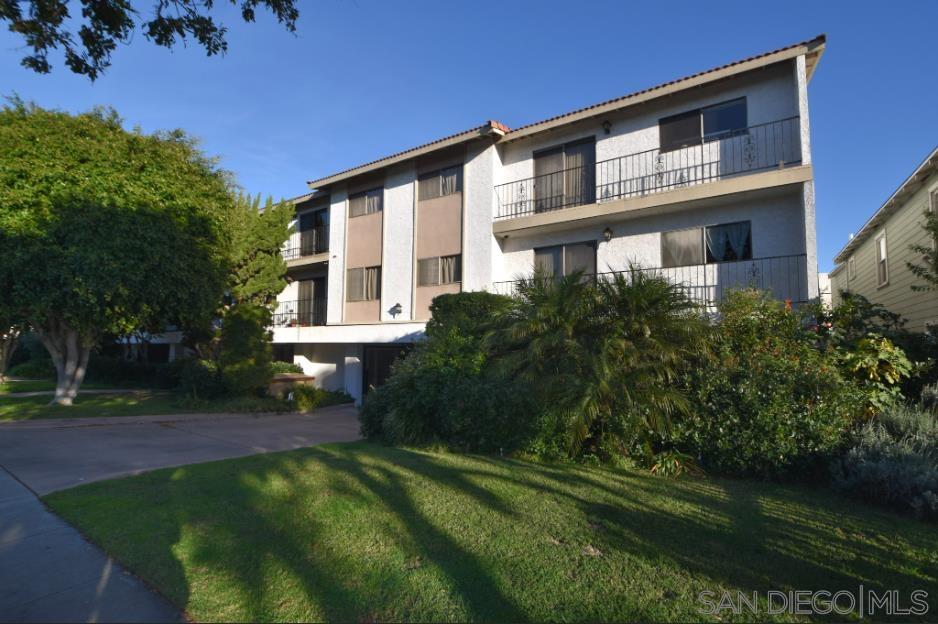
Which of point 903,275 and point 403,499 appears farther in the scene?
point 903,275

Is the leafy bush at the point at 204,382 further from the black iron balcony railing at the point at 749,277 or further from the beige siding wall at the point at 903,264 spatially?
the beige siding wall at the point at 903,264

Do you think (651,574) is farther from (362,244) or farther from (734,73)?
(362,244)

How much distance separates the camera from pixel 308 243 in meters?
Result: 21.4

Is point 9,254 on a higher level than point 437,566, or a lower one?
higher

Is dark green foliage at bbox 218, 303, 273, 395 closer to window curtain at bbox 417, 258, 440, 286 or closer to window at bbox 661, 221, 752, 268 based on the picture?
window curtain at bbox 417, 258, 440, 286

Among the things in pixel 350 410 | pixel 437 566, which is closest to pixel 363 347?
pixel 350 410

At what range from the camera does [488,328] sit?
9656 millimetres

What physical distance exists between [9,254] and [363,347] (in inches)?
383

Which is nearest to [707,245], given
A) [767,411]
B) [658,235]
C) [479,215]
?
[658,235]

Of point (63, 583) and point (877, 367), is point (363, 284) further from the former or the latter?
point (63, 583)

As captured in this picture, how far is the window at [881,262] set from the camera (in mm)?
15766

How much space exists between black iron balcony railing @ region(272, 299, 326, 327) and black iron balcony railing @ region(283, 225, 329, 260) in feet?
5.97

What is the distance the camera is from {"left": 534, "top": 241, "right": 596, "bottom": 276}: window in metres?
14.1

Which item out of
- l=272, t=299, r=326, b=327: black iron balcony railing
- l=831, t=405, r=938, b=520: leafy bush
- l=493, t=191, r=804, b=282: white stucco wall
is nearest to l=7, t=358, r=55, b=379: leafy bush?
l=272, t=299, r=326, b=327: black iron balcony railing
